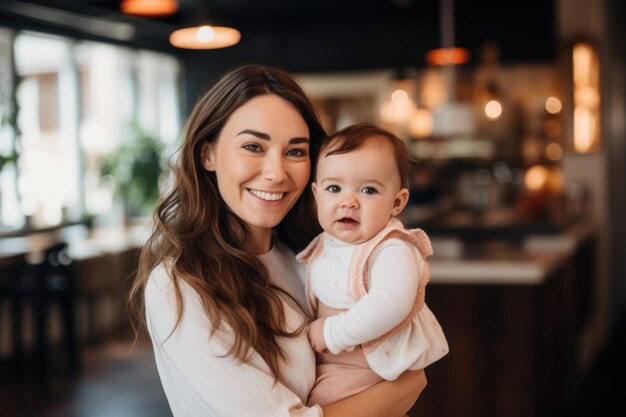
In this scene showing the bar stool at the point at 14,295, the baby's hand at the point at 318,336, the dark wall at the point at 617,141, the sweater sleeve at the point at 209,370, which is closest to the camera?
the sweater sleeve at the point at 209,370

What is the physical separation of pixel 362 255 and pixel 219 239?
308 mm

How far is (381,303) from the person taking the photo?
149 centimetres

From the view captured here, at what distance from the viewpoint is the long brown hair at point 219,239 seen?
1.53 m

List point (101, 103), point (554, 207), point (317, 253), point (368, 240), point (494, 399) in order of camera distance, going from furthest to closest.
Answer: point (101, 103), point (554, 207), point (494, 399), point (317, 253), point (368, 240)

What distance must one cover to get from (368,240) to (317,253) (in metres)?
0.16

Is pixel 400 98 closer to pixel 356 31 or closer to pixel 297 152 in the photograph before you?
pixel 356 31

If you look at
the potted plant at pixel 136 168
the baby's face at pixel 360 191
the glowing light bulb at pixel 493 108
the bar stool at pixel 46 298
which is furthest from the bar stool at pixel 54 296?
the baby's face at pixel 360 191

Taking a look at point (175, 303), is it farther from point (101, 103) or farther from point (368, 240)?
point (101, 103)

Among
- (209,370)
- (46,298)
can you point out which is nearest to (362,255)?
(209,370)

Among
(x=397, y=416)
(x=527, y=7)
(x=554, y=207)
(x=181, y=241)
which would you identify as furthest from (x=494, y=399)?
(x=527, y=7)

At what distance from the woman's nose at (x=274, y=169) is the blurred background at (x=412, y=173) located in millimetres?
2023

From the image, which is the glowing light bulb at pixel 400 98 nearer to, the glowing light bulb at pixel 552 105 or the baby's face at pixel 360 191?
the glowing light bulb at pixel 552 105

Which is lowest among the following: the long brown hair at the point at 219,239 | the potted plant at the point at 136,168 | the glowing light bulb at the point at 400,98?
the long brown hair at the point at 219,239

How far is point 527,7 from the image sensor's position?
31.6 ft
